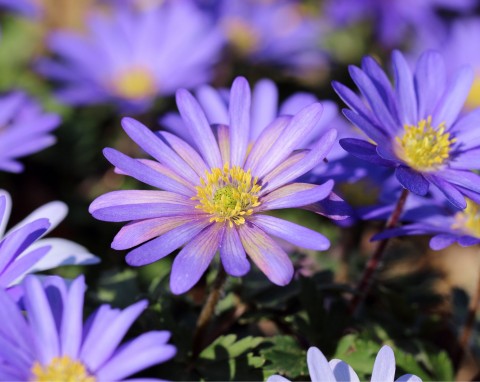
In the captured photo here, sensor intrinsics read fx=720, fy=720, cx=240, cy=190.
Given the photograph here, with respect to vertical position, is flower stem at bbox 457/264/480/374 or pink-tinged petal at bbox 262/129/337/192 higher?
pink-tinged petal at bbox 262/129/337/192

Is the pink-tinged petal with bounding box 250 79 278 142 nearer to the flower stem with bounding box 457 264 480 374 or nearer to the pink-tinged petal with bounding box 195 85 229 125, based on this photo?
the pink-tinged petal with bounding box 195 85 229 125

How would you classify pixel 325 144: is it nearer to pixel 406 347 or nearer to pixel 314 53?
pixel 406 347

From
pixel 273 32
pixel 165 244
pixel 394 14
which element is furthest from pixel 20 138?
pixel 394 14

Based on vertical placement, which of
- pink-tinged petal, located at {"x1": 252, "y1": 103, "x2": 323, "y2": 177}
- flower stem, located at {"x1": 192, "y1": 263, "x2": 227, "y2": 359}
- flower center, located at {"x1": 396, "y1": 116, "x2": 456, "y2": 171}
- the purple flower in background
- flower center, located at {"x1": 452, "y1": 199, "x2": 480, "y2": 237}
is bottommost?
flower center, located at {"x1": 452, "y1": 199, "x2": 480, "y2": 237}

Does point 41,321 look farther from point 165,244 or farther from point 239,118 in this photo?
point 239,118

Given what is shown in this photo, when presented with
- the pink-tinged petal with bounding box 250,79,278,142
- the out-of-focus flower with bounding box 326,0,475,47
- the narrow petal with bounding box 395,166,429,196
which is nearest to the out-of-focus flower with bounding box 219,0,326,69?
the out-of-focus flower with bounding box 326,0,475,47

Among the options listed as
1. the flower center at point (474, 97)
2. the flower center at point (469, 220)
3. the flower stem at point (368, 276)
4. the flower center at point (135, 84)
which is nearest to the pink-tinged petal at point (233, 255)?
the flower stem at point (368, 276)
